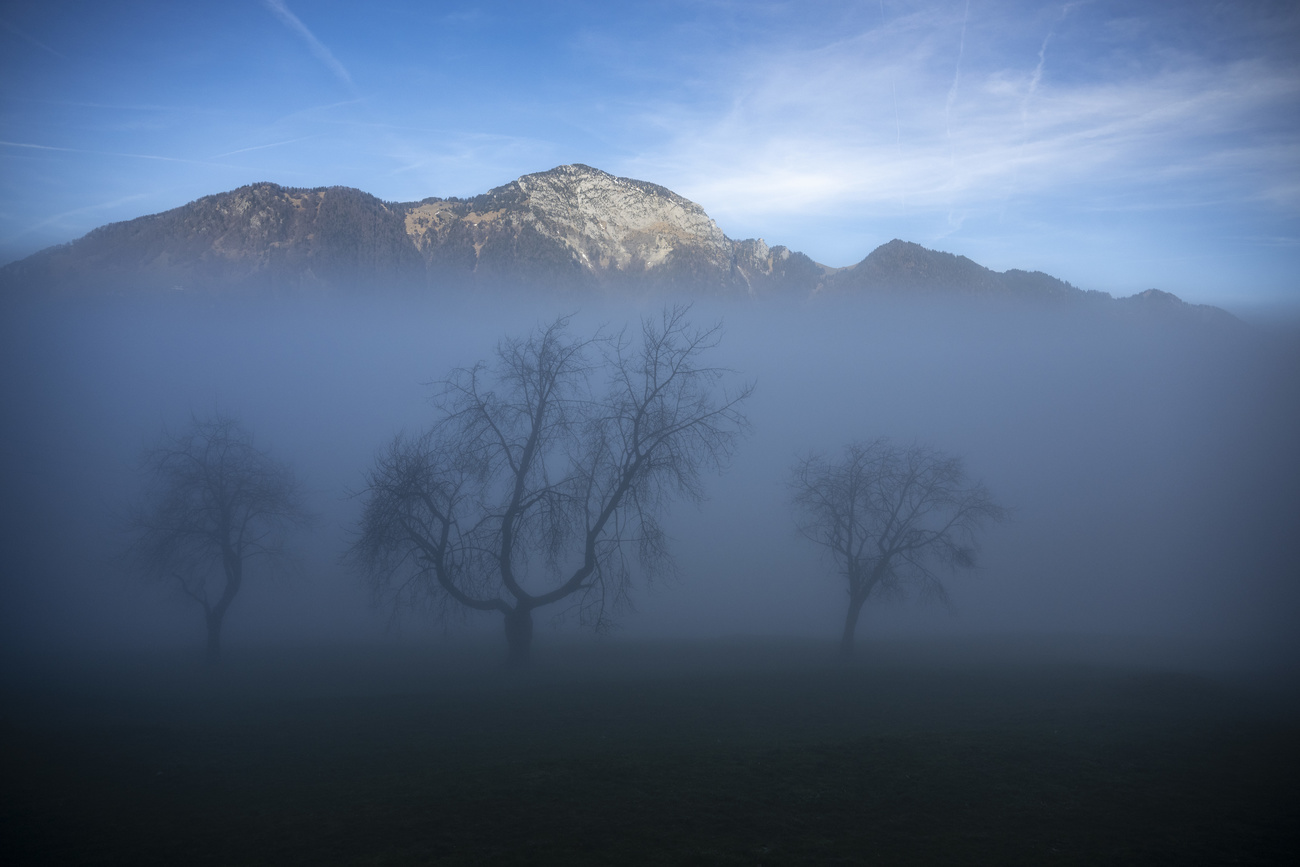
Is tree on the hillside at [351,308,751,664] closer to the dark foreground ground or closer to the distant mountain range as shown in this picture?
the dark foreground ground

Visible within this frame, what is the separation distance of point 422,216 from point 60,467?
118 m

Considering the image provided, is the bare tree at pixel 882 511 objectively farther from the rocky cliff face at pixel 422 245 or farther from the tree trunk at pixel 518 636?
the rocky cliff face at pixel 422 245

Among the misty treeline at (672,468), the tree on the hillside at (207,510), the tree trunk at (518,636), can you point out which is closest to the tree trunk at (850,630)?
the misty treeline at (672,468)

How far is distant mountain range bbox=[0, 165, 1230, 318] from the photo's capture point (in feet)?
434

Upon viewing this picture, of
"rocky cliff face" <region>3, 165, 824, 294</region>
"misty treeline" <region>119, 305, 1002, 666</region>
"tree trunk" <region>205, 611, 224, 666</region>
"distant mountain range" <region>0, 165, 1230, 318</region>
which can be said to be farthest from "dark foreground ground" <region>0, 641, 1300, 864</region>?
"rocky cliff face" <region>3, 165, 824, 294</region>

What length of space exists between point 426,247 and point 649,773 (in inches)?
6628

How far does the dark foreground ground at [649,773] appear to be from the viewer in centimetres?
735

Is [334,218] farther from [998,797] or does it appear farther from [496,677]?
[998,797]

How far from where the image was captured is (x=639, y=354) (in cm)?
2016

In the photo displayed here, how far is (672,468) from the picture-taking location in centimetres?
1891

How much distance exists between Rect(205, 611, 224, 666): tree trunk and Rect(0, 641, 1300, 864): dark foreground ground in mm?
6181

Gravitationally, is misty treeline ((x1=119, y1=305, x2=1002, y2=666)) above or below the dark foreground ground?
above

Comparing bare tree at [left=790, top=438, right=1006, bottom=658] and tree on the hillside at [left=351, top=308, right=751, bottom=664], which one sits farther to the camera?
Result: bare tree at [left=790, top=438, right=1006, bottom=658]

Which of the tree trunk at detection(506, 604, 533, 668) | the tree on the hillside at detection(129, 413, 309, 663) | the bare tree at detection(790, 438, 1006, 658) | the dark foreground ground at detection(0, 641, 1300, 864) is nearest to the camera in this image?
the dark foreground ground at detection(0, 641, 1300, 864)
